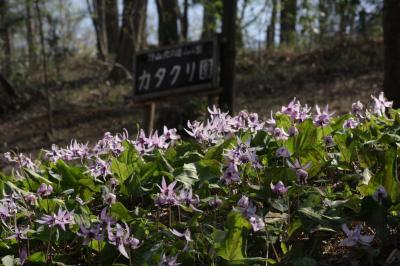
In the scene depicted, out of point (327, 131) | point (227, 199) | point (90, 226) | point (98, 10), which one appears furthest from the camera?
point (98, 10)

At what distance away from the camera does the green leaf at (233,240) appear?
173cm

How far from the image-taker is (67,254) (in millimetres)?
1948

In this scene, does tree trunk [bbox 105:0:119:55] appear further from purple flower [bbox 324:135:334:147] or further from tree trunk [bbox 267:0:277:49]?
purple flower [bbox 324:135:334:147]

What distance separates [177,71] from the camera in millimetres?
6688

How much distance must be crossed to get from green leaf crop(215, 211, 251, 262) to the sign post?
4.70 metres

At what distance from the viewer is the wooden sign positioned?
648 centimetres

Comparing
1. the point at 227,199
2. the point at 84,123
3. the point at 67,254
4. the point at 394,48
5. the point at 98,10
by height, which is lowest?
the point at 84,123

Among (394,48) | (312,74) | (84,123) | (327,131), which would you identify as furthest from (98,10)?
(327,131)

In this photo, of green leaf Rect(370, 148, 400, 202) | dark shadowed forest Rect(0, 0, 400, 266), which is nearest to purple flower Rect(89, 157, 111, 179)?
dark shadowed forest Rect(0, 0, 400, 266)

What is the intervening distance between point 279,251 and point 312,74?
486 inches

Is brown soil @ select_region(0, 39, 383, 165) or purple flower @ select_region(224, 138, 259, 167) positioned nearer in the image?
purple flower @ select_region(224, 138, 259, 167)

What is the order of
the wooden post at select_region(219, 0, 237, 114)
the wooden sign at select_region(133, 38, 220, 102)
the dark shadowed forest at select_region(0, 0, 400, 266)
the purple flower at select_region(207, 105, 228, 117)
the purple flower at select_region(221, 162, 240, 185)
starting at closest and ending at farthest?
the dark shadowed forest at select_region(0, 0, 400, 266), the purple flower at select_region(221, 162, 240, 185), the purple flower at select_region(207, 105, 228, 117), the wooden sign at select_region(133, 38, 220, 102), the wooden post at select_region(219, 0, 237, 114)

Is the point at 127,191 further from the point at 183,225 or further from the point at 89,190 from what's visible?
the point at 183,225

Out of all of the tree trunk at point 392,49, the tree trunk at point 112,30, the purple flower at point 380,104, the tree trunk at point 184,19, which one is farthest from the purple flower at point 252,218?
the tree trunk at point 112,30
